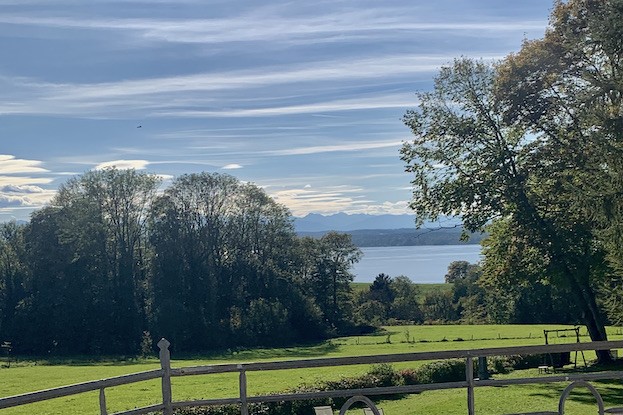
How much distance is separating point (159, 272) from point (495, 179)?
46.8 m

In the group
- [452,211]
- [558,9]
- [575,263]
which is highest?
[558,9]

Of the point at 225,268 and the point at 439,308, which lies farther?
the point at 439,308

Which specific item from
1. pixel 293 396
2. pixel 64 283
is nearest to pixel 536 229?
pixel 293 396

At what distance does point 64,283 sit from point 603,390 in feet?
182

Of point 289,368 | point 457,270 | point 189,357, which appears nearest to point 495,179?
point 289,368

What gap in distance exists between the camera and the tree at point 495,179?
77.6 ft

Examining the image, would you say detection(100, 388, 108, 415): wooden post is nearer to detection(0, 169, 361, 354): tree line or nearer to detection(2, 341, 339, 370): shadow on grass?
detection(2, 341, 339, 370): shadow on grass

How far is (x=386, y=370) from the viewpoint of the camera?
24.8 m

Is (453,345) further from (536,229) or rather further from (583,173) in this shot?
(583,173)

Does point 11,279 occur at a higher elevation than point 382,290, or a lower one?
higher

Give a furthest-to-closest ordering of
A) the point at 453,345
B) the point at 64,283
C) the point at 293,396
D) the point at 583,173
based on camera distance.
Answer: the point at 64,283 → the point at 453,345 → the point at 583,173 → the point at 293,396

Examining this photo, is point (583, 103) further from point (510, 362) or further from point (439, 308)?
point (439, 308)

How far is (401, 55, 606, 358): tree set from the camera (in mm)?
23656

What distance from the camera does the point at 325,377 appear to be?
26.1 m
